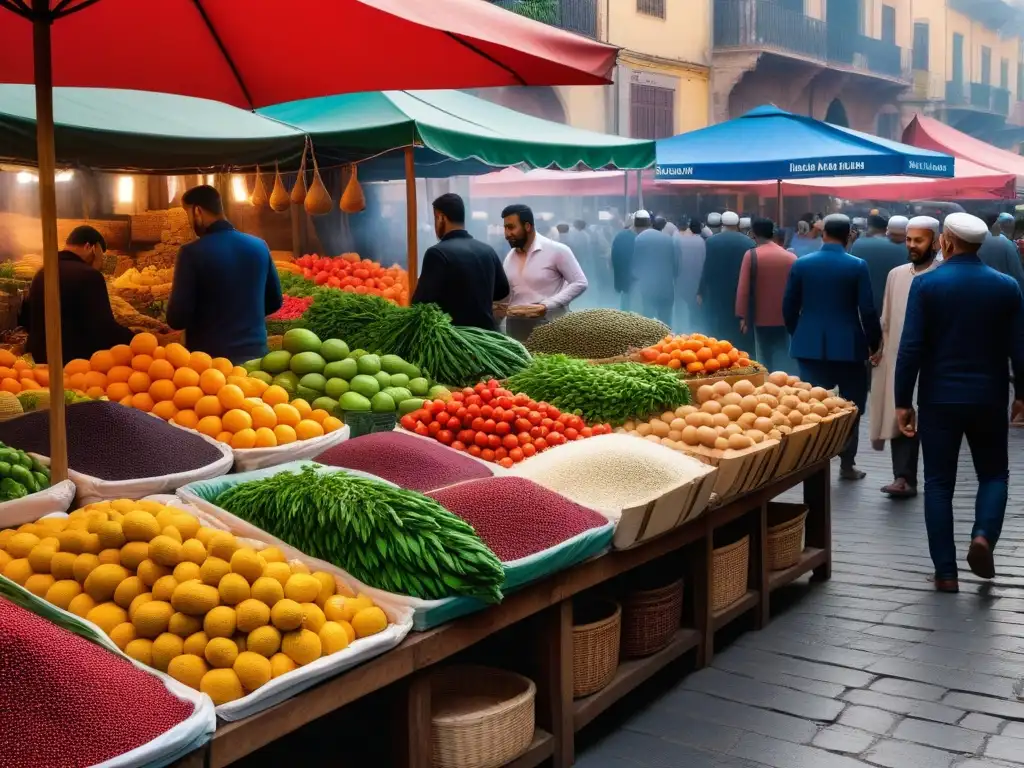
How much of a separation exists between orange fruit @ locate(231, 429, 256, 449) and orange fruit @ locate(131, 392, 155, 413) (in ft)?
1.49

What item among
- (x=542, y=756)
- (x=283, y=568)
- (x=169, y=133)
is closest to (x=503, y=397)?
(x=542, y=756)

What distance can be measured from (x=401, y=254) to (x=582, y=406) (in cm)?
868

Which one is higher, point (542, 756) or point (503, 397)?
point (503, 397)

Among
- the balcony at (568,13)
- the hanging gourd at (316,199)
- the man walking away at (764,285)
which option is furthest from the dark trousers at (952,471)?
the balcony at (568,13)

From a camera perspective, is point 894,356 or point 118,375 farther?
point 894,356

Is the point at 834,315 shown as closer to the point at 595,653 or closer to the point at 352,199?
the point at 352,199

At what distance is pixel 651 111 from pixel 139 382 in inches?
768

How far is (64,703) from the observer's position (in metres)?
2.29

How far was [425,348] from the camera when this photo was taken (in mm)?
5820

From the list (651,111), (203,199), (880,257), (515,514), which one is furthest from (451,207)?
(651,111)

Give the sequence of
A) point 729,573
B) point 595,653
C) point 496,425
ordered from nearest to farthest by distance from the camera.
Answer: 1. point 595,653
2. point 496,425
3. point 729,573

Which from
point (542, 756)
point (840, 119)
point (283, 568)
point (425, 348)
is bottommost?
point (542, 756)

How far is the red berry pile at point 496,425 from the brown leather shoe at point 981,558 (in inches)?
83.2

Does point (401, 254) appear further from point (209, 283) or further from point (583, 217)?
point (583, 217)
